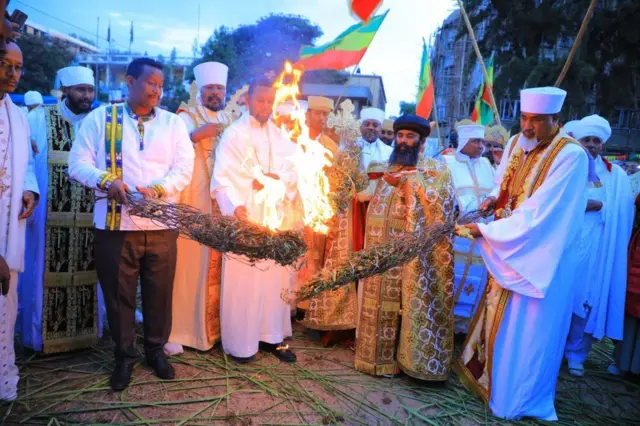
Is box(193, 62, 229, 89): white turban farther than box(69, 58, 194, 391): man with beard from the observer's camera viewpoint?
Yes

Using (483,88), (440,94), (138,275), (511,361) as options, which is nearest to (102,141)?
(138,275)

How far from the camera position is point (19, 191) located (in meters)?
3.60

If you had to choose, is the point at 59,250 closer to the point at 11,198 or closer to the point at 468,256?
the point at 11,198

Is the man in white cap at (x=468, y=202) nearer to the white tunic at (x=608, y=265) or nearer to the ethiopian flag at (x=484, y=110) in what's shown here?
the white tunic at (x=608, y=265)

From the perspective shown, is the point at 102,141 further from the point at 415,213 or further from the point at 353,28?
the point at 353,28

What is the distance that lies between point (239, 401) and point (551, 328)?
2.61 metres

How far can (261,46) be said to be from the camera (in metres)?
41.2

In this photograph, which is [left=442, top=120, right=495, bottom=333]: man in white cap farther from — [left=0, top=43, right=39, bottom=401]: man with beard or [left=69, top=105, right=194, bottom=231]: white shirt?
[left=0, top=43, right=39, bottom=401]: man with beard

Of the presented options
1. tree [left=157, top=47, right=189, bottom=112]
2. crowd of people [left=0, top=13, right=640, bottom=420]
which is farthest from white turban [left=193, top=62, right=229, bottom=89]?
tree [left=157, top=47, right=189, bottom=112]

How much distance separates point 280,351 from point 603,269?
3.50m

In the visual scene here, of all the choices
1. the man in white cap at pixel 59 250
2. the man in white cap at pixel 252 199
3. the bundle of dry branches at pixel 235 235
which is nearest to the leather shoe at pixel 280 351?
the man in white cap at pixel 252 199

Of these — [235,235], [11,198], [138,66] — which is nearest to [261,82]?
[138,66]

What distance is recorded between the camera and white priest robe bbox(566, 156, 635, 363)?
4811 millimetres

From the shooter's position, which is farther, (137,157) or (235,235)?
(137,157)
